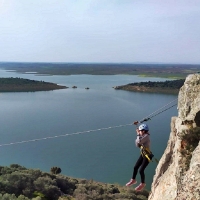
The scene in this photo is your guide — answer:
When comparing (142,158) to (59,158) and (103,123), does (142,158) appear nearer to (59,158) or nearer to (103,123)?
(59,158)

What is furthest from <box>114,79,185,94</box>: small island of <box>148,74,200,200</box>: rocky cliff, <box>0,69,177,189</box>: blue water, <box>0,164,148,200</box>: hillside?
<box>148,74,200,200</box>: rocky cliff

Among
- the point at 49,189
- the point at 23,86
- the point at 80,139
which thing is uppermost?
the point at 23,86

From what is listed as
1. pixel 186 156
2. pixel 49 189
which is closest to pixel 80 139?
pixel 49 189

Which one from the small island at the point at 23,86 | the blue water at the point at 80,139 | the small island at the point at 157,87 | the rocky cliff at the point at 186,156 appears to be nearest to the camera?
the rocky cliff at the point at 186,156

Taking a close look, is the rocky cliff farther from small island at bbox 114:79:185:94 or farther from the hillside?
small island at bbox 114:79:185:94

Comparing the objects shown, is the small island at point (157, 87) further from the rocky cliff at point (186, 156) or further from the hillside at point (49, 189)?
the rocky cliff at point (186, 156)

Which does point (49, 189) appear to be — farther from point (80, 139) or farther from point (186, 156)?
point (80, 139)

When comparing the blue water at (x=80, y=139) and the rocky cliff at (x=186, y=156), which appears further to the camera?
the blue water at (x=80, y=139)

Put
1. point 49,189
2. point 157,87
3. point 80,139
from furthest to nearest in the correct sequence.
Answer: point 157,87 → point 80,139 → point 49,189

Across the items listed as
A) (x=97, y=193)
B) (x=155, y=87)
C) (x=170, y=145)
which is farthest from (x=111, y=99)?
(x=170, y=145)

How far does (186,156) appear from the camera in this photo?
3.64 meters

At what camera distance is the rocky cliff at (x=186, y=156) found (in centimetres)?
296

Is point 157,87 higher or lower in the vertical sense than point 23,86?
higher

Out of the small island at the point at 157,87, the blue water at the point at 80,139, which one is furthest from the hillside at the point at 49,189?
the small island at the point at 157,87
